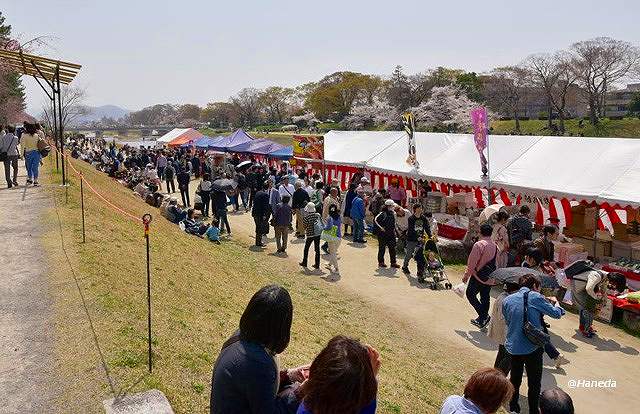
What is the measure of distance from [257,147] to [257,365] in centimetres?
2208

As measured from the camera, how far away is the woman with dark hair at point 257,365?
208cm

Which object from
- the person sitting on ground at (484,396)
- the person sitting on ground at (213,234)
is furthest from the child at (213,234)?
the person sitting on ground at (484,396)

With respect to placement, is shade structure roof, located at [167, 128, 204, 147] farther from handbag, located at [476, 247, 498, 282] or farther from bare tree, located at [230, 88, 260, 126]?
bare tree, located at [230, 88, 260, 126]

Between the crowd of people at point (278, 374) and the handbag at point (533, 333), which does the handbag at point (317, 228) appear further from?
the crowd of people at point (278, 374)

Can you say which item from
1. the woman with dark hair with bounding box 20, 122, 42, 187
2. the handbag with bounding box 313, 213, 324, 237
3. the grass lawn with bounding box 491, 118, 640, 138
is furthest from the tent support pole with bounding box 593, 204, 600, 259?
the grass lawn with bounding box 491, 118, 640, 138

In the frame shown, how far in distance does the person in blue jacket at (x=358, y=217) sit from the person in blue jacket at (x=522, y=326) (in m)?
7.81

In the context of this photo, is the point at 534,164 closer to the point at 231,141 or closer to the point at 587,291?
the point at 587,291

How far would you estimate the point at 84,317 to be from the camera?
16.7ft

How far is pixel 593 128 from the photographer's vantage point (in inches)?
1989

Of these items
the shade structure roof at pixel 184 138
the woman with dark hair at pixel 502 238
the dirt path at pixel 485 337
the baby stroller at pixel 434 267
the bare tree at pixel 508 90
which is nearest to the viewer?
the dirt path at pixel 485 337

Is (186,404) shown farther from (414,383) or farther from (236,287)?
(236,287)

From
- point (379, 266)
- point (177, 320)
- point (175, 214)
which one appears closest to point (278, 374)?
→ point (177, 320)

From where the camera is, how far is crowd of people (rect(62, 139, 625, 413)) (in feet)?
6.53

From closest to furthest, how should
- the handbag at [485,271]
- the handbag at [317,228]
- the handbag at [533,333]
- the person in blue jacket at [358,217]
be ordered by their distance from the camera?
1. the handbag at [533,333]
2. the handbag at [485,271]
3. the handbag at [317,228]
4. the person in blue jacket at [358,217]
